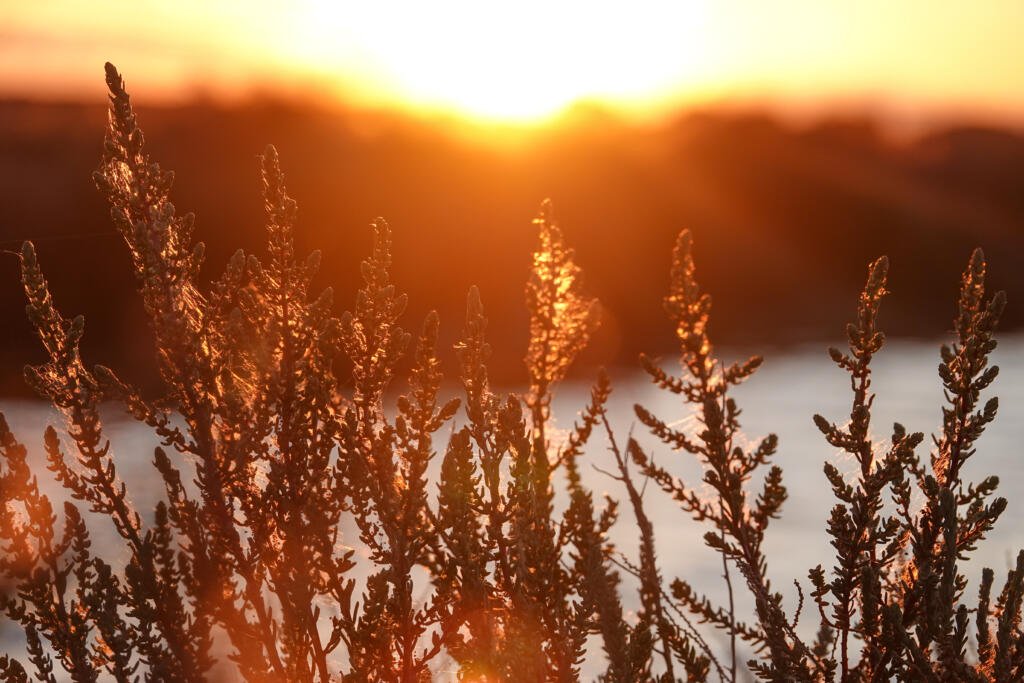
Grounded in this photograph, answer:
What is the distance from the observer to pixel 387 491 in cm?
450

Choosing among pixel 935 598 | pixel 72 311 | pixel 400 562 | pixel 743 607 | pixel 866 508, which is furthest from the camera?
pixel 72 311

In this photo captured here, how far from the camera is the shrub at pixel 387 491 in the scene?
12.0 feet

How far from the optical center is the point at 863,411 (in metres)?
3.50

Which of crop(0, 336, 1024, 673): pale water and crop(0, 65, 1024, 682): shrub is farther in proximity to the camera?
crop(0, 336, 1024, 673): pale water

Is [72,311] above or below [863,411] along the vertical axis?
above

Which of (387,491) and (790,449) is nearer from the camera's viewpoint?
(387,491)

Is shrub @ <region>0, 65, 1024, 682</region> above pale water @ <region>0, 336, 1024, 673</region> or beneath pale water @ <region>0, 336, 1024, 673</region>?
beneath

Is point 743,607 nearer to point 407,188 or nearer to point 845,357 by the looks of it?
point 845,357

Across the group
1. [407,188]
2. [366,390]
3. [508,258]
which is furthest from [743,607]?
[407,188]

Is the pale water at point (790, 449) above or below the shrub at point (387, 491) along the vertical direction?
above

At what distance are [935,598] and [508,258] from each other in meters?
35.9

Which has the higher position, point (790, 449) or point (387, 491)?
point (790, 449)

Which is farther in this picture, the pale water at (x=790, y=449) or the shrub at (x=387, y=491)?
the pale water at (x=790, y=449)

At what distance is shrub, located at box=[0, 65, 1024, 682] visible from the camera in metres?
3.64
